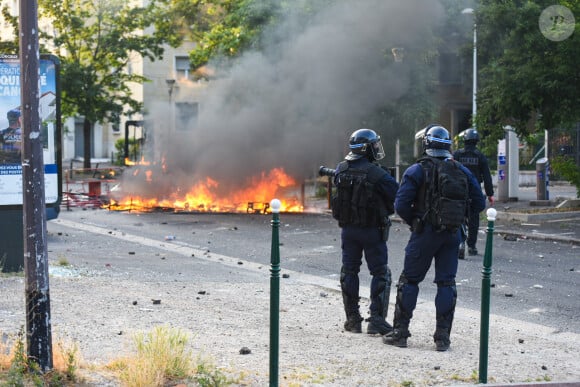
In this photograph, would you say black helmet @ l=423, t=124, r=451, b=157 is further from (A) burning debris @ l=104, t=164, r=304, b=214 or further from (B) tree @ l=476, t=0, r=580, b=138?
(A) burning debris @ l=104, t=164, r=304, b=214

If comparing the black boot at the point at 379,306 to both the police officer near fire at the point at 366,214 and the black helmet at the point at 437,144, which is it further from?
the black helmet at the point at 437,144

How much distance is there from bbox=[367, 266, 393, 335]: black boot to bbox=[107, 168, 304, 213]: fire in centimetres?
1215

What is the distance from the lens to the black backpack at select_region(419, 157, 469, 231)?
19.8 feet

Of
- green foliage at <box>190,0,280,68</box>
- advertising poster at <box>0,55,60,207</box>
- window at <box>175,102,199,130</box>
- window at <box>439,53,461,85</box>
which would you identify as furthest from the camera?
window at <box>439,53,461,85</box>

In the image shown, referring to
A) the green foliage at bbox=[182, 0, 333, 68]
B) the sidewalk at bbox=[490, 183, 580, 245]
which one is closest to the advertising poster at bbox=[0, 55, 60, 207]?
the sidewalk at bbox=[490, 183, 580, 245]

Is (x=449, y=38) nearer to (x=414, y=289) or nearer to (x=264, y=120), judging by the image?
(x=264, y=120)

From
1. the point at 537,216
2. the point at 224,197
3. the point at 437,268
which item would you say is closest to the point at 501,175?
the point at 537,216

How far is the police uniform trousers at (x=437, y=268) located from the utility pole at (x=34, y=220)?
258 centimetres

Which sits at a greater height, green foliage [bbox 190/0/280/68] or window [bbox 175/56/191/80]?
window [bbox 175/56/191/80]

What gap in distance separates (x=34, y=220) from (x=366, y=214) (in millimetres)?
2519

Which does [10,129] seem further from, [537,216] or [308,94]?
[308,94]

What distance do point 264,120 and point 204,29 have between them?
12.3 meters

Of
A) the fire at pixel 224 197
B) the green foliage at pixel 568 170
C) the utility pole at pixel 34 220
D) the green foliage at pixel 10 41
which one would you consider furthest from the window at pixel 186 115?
the utility pole at pixel 34 220

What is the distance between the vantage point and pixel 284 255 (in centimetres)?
1176
